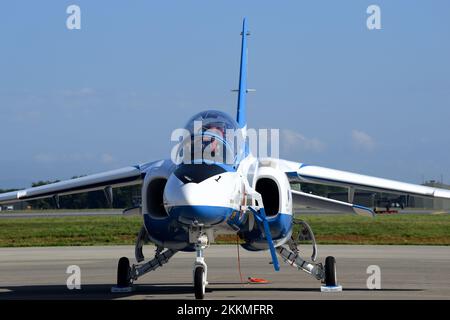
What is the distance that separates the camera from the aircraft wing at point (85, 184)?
622 inches

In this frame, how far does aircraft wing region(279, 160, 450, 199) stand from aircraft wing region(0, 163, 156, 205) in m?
2.68

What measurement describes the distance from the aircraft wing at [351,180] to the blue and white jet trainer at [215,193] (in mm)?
Answer: 18

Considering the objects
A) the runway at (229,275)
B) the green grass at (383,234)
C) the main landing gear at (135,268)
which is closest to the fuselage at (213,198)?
the runway at (229,275)

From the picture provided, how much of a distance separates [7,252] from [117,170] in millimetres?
14410

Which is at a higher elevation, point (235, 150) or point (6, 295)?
point (235, 150)

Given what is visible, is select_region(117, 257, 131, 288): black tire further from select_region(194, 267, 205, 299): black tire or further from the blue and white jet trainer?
select_region(194, 267, 205, 299): black tire

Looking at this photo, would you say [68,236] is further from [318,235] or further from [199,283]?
[199,283]

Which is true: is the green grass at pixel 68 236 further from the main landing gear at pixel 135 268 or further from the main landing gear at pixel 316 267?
the main landing gear at pixel 316 267

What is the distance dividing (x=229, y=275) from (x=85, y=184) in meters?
5.25

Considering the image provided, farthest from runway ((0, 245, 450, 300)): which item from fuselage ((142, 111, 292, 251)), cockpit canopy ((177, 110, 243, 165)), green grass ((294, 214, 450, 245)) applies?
green grass ((294, 214, 450, 245))

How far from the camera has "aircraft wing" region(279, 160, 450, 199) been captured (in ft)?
52.1

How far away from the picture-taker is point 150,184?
45.6 feet
